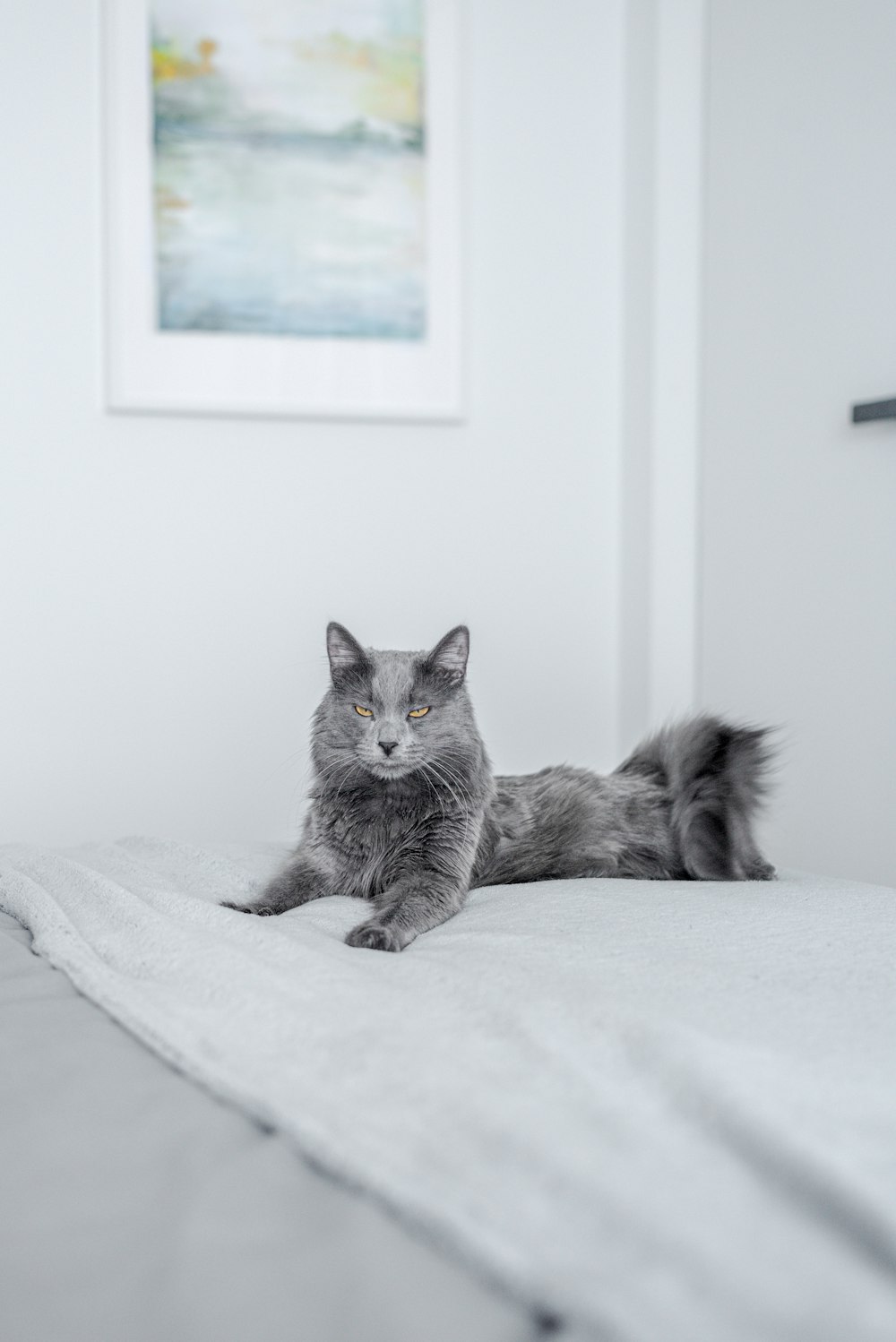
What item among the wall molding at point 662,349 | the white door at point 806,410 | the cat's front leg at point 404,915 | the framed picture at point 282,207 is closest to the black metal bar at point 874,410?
the white door at point 806,410

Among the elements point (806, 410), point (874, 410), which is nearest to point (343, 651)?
point (874, 410)

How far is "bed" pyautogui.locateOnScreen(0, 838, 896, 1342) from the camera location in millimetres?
501

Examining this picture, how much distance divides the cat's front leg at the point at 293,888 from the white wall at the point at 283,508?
1196 millimetres

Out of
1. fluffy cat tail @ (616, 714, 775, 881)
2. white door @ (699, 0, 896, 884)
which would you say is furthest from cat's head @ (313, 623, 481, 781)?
white door @ (699, 0, 896, 884)

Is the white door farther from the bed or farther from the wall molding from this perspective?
the bed

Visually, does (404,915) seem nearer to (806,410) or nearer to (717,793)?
(717,793)

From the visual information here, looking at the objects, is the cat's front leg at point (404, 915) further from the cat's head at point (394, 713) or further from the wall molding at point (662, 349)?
the wall molding at point (662, 349)

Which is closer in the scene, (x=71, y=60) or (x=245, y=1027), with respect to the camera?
(x=245, y=1027)

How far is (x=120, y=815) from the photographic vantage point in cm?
273

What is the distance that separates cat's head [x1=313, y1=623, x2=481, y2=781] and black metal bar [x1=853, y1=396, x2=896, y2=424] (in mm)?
1084

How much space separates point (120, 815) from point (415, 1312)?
7.74 ft

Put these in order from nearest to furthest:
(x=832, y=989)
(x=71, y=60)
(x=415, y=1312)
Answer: (x=415, y=1312)
(x=832, y=989)
(x=71, y=60)

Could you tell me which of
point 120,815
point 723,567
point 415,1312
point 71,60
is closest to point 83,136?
point 71,60

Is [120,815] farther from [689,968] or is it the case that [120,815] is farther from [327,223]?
[689,968]
